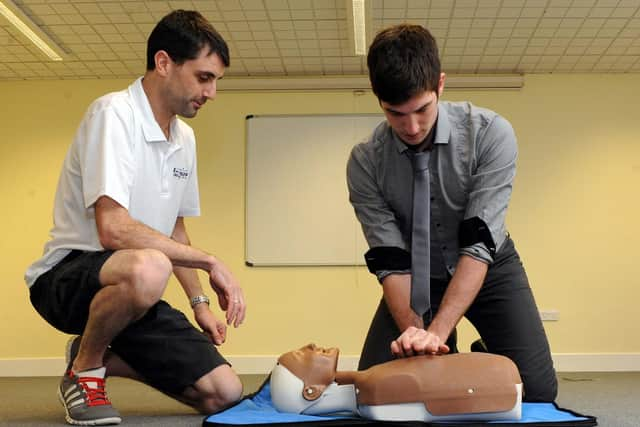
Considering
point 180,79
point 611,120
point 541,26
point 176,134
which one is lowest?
Result: point 176,134

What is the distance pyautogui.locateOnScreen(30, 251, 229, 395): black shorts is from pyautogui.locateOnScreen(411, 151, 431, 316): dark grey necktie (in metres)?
0.66

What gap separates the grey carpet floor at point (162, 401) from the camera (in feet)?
7.89

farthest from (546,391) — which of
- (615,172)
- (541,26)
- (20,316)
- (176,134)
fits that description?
(20,316)

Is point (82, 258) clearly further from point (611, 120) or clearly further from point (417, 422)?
point (611, 120)

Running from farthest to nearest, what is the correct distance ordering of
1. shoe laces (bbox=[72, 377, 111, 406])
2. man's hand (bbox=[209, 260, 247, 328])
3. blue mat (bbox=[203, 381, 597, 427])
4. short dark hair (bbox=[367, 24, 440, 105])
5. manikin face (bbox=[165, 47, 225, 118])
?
manikin face (bbox=[165, 47, 225, 118]) < shoe laces (bbox=[72, 377, 111, 406]) < man's hand (bbox=[209, 260, 247, 328]) < short dark hair (bbox=[367, 24, 440, 105]) < blue mat (bbox=[203, 381, 597, 427])

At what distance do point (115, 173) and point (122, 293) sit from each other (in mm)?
336

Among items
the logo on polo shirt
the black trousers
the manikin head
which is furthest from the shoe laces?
the black trousers

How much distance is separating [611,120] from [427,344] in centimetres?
458

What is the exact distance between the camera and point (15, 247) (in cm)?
601

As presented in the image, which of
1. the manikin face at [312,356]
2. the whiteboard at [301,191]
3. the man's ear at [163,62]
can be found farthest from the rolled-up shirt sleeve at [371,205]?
the whiteboard at [301,191]

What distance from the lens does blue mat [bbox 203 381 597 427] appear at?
1812mm

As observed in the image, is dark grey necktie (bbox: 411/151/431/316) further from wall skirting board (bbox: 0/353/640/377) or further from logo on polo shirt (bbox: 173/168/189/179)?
wall skirting board (bbox: 0/353/640/377)

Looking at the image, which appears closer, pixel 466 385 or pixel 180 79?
pixel 466 385

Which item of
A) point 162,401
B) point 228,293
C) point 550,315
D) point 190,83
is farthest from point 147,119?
point 550,315
